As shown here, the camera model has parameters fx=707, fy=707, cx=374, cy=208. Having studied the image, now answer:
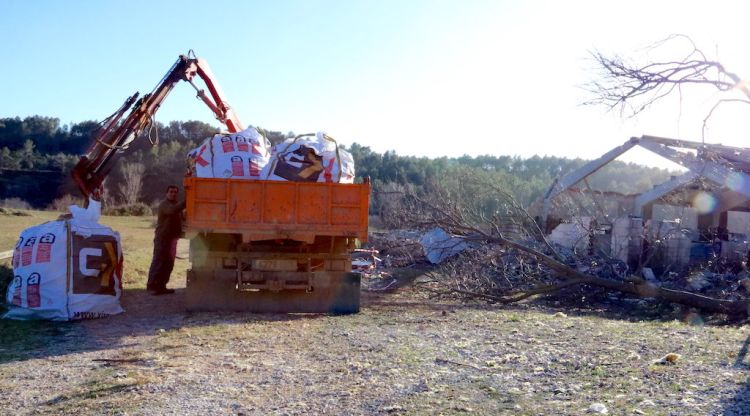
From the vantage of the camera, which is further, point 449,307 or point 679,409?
point 449,307

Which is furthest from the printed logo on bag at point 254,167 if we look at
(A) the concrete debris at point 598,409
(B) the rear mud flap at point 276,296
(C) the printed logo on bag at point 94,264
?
(A) the concrete debris at point 598,409

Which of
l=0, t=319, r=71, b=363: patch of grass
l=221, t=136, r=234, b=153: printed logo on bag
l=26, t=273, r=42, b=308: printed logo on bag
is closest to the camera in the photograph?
l=0, t=319, r=71, b=363: patch of grass

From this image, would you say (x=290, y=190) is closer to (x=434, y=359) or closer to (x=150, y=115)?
(x=434, y=359)

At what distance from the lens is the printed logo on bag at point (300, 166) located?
389 inches

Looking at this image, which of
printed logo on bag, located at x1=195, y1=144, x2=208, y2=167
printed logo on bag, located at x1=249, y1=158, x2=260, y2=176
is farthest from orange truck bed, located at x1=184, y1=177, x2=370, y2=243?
printed logo on bag, located at x1=195, y1=144, x2=208, y2=167

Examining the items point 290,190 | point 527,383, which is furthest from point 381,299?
point 527,383

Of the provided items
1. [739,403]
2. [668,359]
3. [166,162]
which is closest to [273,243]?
[668,359]

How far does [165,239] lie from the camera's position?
37.7 feet

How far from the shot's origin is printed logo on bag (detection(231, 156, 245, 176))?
10.2m

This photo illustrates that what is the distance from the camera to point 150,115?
12.9 meters

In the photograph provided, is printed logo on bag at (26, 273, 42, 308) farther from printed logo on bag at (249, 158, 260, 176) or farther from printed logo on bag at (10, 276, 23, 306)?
printed logo on bag at (249, 158, 260, 176)

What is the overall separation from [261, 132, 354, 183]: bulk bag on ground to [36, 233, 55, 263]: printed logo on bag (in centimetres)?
288

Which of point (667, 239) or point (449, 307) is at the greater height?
point (667, 239)

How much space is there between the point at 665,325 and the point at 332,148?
5.21m
